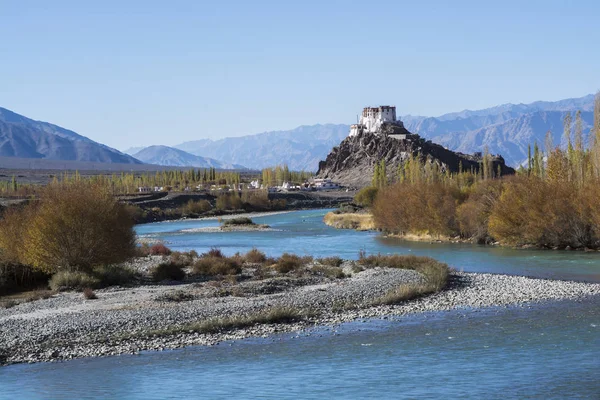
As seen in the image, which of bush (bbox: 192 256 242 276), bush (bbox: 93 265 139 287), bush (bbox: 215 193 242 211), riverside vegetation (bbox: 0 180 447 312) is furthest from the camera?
bush (bbox: 215 193 242 211)

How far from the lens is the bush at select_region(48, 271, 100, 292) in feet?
113

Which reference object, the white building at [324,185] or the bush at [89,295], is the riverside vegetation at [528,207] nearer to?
the bush at [89,295]

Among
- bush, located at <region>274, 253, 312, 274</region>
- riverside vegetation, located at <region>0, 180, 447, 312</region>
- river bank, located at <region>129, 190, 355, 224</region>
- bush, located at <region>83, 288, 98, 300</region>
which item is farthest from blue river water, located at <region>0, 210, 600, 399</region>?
river bank, located at <region>129, 190, 355, 224</region>

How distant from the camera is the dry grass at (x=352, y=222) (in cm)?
8250

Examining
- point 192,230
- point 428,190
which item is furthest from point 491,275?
point 192,230

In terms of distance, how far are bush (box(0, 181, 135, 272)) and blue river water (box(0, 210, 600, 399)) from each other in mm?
14791

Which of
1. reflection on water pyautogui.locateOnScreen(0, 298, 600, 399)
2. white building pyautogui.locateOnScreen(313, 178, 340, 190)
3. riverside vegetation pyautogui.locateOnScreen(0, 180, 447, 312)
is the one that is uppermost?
white building pyautogui.locateOnScreen(313, 178, 340, 190)

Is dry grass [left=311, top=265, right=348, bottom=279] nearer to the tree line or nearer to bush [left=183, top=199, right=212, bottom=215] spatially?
the tree line

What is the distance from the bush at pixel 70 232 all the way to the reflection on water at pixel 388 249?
1708 centimetres

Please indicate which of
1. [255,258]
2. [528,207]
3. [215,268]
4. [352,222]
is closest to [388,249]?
[528,207]

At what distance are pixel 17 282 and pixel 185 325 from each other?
47.9 feet

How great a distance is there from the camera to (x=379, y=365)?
845 inches

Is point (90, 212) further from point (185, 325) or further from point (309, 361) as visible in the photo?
point (309, 361)

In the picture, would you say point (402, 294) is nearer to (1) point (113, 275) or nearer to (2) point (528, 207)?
(1) point (113, 275)
